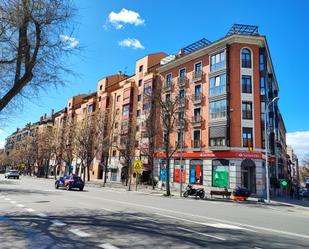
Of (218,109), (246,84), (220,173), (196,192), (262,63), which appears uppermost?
(262,63)

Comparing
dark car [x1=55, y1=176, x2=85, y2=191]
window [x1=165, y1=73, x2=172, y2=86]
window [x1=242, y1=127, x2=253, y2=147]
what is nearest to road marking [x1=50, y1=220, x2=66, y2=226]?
dark car [x1=55, y1=176, x2=85, y2=191]

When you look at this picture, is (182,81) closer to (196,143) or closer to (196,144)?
(196,143)

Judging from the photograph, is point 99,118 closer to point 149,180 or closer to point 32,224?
point 149,180

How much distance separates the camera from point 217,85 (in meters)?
38.3

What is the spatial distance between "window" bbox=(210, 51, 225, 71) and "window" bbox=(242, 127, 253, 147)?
840 centimetres

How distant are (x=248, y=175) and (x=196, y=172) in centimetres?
651

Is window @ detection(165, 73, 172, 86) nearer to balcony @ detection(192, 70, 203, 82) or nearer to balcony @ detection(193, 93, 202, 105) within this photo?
balcony @ detection(192, 70, 203, 82)

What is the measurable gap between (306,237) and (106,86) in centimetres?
6069

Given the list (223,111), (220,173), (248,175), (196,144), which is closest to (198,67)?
(223,111)

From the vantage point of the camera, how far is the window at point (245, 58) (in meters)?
37.1

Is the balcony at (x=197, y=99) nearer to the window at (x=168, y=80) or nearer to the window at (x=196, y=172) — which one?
the window at (x=168, y=80)

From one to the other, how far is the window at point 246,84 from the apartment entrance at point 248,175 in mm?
8202

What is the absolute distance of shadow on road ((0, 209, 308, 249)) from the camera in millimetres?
7250

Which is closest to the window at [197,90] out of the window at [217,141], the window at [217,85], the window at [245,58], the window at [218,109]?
the window at [217,85]
